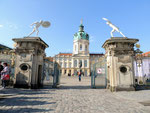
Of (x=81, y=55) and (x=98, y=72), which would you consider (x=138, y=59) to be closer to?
(x=98, y=72)

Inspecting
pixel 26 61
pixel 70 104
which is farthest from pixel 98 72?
pixel 70 104

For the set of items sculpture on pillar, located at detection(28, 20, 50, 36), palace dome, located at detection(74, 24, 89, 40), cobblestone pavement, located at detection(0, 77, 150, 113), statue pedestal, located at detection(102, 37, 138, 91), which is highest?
palace dome, located at detection(74, 24, 89, 40)

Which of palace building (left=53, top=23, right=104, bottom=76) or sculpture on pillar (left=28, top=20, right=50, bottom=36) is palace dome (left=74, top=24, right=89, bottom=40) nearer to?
palace building (left=53, top=23, right=104, bottom=76)

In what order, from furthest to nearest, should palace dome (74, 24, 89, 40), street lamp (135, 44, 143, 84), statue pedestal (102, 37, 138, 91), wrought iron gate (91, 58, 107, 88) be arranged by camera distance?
palace dome (74, 24, 89, 40)
wrought iron gate (91, 58, 107, 88)
street lamp (135, 44, 143, 84)
statue pedestal (102, 37, 138, 91)

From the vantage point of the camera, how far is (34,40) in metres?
9.57

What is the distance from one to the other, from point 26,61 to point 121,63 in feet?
25.1

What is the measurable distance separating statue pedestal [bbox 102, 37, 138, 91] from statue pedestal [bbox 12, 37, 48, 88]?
6049mm

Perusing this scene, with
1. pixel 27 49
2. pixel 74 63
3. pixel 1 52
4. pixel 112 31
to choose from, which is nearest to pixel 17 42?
pixel 27 49

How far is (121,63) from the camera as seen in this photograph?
29.9 ft

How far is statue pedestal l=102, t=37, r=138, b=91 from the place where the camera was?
879 cm

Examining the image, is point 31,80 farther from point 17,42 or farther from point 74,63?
point 74,63

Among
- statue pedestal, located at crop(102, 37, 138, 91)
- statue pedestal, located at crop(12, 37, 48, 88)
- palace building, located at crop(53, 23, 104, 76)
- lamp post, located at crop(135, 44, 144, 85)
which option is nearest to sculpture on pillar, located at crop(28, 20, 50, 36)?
statue pedestal, located at crop(12, 37, 48, 88)

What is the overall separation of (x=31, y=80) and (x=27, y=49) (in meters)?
2.56

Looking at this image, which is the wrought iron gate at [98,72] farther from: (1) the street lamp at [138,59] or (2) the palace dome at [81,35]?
(2) the palace dome at [81,35]
